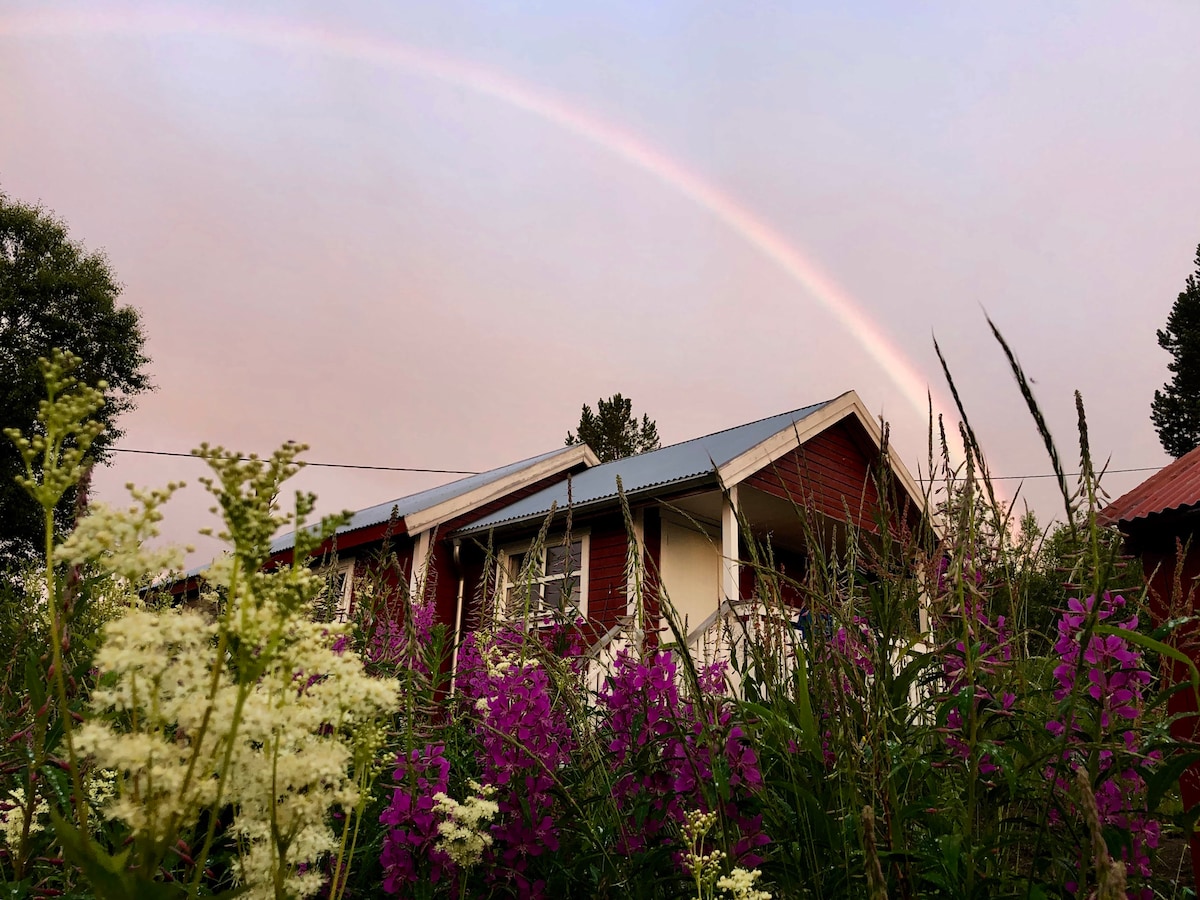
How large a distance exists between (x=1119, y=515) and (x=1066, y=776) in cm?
331

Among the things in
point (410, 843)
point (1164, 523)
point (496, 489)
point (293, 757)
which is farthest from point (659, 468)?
point (293, 757)

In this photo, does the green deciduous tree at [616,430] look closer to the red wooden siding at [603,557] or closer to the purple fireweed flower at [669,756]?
the red wooden siding at [603,557]

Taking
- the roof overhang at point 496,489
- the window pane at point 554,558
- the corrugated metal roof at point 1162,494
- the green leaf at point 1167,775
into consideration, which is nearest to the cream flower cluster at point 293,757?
the green leaf at point 1167,775

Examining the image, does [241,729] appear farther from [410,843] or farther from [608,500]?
[608,500]

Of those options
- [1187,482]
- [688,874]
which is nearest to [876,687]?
[688,874]

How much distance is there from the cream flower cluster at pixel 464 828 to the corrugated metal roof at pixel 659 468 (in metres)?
8.10

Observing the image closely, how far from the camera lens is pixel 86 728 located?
0.75 metres

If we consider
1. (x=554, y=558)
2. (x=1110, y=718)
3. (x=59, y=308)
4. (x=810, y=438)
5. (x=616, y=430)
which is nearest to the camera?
(x=1110, y=718)

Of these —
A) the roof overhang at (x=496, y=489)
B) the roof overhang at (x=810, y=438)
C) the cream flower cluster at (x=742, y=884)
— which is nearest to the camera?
the cream flower cluster at (x=742, y=884)

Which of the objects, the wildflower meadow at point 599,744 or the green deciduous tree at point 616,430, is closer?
the wildflower meadow at point 599,744

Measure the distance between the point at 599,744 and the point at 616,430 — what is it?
123 feet

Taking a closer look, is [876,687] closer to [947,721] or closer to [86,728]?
[947,721]

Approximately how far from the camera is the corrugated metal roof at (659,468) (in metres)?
10.7

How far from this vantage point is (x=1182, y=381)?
29.3 meters
